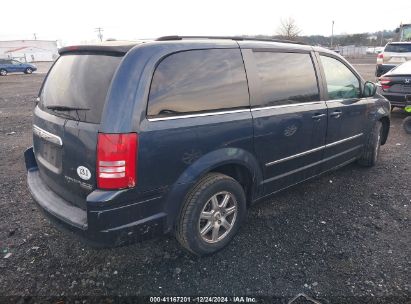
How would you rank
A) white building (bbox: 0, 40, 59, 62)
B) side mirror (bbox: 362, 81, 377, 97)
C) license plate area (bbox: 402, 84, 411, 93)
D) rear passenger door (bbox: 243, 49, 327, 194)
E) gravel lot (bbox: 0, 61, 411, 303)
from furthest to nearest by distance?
white building (bbox: 0, 40, 59, 62), license plate area (bbox: 402, 84, 411, 93), side mirror (bbox: 362, 81, 377, 97), rear passenger door (bbox: 243, 49, 327, 194), gravel lot (bbox: 0, 61, 411, 303)

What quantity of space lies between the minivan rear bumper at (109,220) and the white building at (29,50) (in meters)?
70.6

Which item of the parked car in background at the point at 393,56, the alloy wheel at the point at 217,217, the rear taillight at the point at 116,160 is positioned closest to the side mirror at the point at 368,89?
the alloy wheel at the point at 217,217

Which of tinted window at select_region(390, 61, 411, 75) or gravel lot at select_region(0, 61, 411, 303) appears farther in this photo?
tinted window at select_region(390, 61, 411, 75)

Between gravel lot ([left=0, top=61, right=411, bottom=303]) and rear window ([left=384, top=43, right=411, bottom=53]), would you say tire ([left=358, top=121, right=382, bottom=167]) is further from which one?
rear window ([left=384, top=43, right=411, bottom=53])

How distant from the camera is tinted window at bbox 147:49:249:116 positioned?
2428mm

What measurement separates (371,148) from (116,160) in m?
4.02

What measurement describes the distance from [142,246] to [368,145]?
3.58m

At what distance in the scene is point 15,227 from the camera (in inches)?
136

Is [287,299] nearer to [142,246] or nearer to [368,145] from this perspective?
[142,246]

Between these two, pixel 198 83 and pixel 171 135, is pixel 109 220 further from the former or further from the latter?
pixel 198 83

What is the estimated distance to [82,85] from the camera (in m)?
2.52

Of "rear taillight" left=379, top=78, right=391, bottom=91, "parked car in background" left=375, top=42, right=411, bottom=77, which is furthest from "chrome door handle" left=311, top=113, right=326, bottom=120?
"parked car in background" left=375, top=42, right=411, bottom=77

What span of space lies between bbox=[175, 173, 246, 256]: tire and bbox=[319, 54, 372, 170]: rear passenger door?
1.54 meters

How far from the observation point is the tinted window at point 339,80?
390 centimetres
